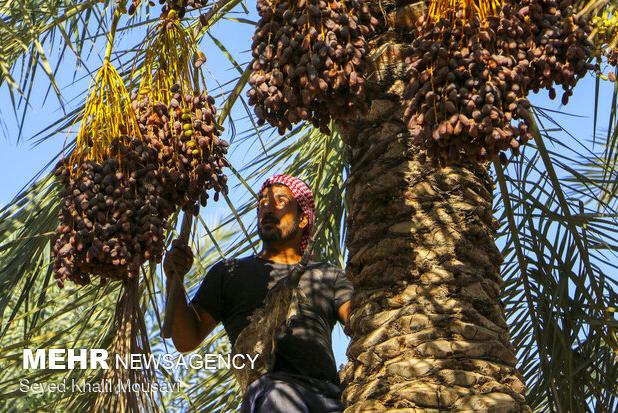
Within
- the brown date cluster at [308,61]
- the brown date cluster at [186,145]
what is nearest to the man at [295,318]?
the brown date cluster at [186,145]

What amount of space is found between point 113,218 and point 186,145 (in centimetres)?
30

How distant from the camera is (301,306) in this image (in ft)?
11.3

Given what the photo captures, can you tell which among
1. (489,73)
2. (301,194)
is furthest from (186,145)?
(301,194)

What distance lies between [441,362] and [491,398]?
15 centimetres

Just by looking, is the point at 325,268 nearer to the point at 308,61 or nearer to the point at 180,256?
the point at 180,256

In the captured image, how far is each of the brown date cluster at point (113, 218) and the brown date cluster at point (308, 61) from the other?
378 millimetres

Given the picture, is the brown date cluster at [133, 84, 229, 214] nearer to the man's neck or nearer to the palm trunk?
the palm trunk

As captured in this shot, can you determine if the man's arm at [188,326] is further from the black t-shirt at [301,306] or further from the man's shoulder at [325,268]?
the man's shoulder at [325,268]

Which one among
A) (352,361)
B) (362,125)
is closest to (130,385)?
(352,361)

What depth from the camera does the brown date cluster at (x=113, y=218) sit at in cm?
253

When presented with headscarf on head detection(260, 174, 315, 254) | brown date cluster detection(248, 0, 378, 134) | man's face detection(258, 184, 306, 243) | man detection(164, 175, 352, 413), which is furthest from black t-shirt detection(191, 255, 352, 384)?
brown date cluster detection(248, 0, 378, 134)

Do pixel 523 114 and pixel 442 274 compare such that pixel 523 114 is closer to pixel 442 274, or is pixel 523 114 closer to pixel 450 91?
pixel 450 91

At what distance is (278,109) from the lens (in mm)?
2410

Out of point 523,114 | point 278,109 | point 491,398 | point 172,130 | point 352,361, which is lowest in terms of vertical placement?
point 491,398
